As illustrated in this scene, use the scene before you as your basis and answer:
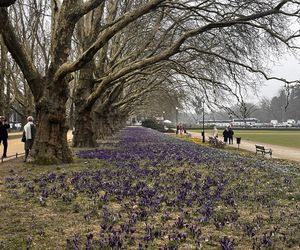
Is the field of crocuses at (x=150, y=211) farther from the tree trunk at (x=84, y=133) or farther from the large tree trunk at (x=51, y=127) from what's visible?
the tree trunk at (x=84, y=133)

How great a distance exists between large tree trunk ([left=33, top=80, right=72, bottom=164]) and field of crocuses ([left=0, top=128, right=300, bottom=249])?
8.38ft

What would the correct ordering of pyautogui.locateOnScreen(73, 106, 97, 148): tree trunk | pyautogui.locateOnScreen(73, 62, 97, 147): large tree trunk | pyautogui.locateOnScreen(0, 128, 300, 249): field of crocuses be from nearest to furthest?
pyautogui.locateOnScreen(0, 128, 300, 249): field of crocuses, pyautogui.locateOnScreen(73, 62, 97, 147): large tree trunk, pyautogui.locateOnScreen(73, 106, 97, 148): tree trunk

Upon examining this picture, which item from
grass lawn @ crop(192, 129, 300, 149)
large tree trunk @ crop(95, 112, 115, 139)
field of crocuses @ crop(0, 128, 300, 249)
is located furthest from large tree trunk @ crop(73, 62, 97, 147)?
grass lawn @ crop(192, 129, 300, 149)

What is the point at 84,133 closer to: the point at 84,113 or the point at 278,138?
the point at 84,113

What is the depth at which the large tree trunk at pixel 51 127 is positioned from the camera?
1371 cm

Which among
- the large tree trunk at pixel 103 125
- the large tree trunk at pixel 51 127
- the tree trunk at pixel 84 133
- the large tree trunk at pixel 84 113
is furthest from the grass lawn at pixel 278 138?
the large tree trunk at pixel 51 127

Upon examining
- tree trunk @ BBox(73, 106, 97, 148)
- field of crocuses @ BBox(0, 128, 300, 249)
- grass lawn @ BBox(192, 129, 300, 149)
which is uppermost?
tree trunk @ BBox(73, 106, 97, 148)

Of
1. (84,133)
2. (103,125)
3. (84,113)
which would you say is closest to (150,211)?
(84,113)

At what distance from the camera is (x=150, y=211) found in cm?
644

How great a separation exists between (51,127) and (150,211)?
27.6ft

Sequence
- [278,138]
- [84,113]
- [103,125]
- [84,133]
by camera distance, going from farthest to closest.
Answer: [278,138]
[103,125]
[84,133]
[84,113]

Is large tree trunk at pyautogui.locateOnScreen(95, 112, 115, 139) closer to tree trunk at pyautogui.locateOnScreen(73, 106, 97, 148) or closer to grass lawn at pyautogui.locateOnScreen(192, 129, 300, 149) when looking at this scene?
tree trunk at pyautogui.locateOnScreen(73, 106, 97, 148)

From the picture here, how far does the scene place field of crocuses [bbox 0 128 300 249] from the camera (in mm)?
4910

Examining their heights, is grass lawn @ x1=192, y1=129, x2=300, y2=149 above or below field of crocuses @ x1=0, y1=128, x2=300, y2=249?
below
